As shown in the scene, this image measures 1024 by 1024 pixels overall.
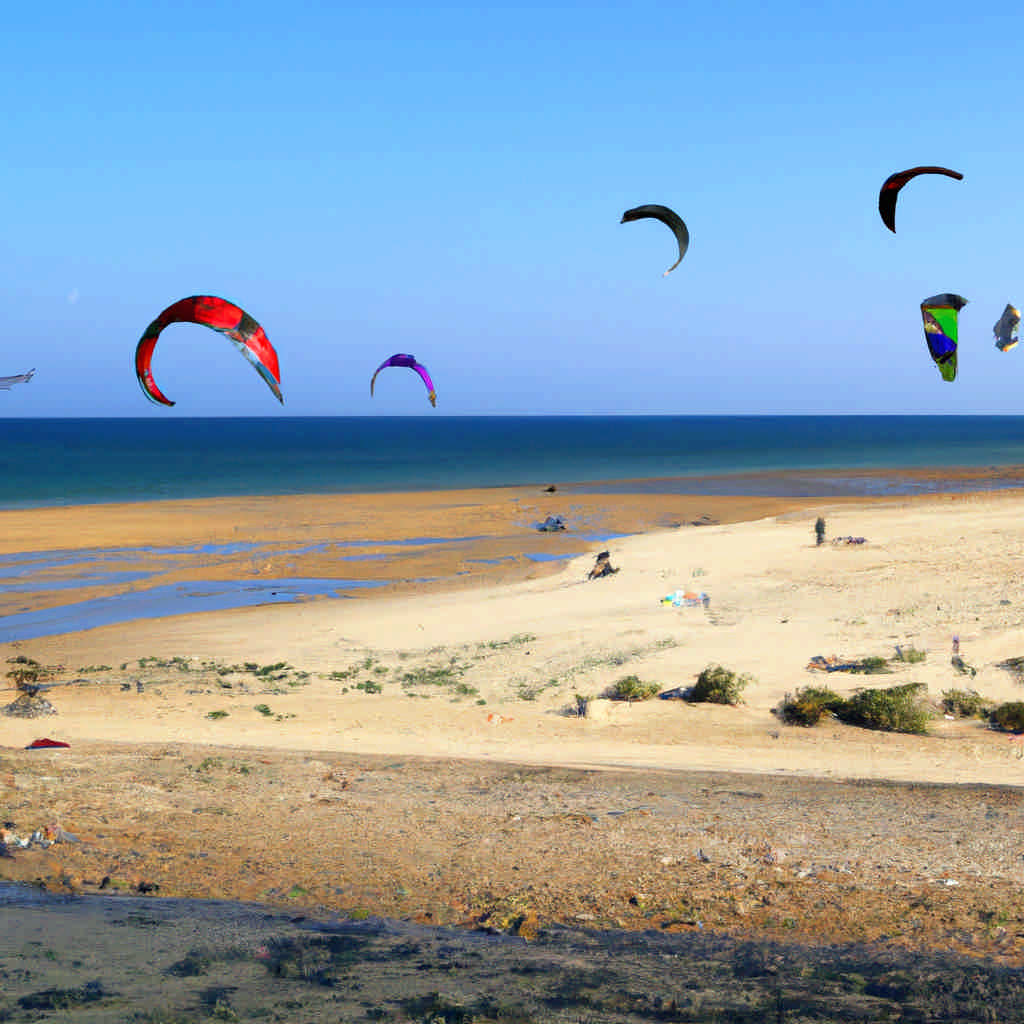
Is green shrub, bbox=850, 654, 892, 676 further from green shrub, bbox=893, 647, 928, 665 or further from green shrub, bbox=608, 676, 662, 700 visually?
green shrub, bbox=608, 676, 662, 700

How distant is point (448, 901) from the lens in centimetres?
731

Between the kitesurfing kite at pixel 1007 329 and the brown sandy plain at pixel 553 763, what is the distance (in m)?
4.28

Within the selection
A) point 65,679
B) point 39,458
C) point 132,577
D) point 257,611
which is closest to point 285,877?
point 65,679

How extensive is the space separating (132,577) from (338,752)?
1720cm

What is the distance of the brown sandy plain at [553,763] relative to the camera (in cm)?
740

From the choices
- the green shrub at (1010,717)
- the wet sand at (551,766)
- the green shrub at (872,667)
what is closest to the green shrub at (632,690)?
the wet sand at (551,766)

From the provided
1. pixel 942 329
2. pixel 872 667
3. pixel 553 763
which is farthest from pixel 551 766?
pixel 942 329

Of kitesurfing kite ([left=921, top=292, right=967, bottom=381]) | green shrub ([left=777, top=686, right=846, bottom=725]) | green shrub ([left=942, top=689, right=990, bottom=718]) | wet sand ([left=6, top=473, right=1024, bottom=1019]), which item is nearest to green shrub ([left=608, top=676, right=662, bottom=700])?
wet sand ([left=6, top=473, right=1024, bottom=1019])

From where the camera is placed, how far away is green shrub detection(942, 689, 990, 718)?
1198 centimetres

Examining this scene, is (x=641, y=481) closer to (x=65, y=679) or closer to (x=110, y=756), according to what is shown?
(x=65, y=679)

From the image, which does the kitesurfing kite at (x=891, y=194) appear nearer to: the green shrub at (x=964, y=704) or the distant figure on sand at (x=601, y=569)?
the green shrub at (x=964, y=704)

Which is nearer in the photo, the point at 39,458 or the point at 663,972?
the point at 663,972

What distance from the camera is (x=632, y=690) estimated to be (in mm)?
13203

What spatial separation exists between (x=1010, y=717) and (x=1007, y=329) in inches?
179
